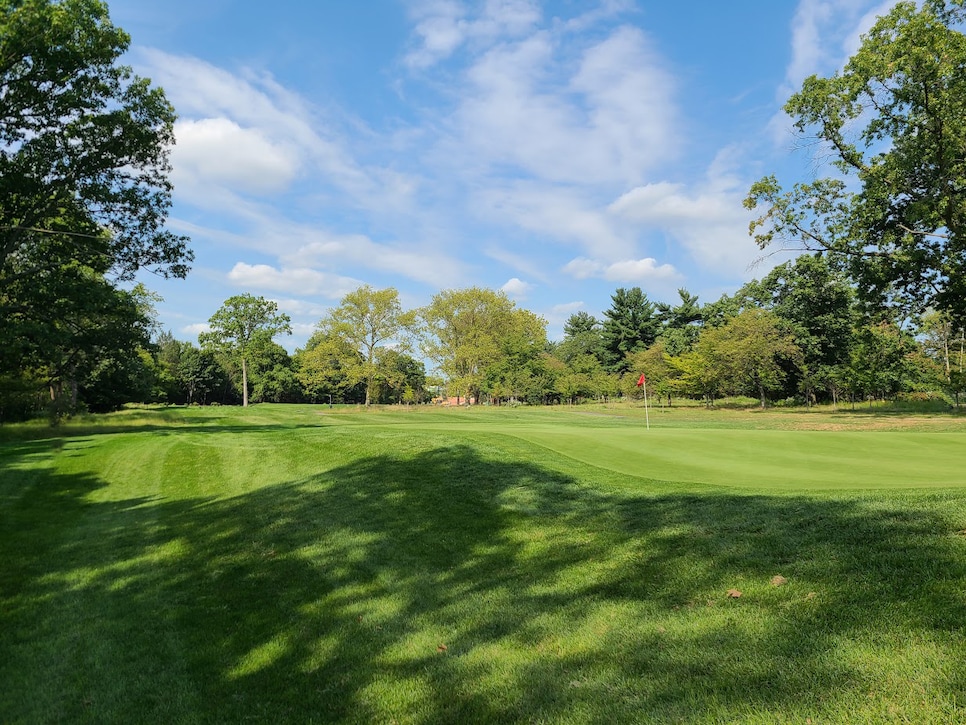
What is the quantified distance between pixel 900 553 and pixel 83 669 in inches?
249

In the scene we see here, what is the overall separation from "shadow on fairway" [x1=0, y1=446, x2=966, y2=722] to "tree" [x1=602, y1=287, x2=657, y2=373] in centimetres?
7214

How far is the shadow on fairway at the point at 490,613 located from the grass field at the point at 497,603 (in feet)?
0.07

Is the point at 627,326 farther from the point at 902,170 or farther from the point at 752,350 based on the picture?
the point at 902,170

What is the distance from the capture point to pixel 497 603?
15.1ft

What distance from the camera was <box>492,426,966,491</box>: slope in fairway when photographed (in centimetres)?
955

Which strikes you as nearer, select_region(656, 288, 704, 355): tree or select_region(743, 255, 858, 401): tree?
select_region(743, 255, 858, 401): tree

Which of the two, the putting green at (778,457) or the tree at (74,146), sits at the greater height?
the tree at (74,146)

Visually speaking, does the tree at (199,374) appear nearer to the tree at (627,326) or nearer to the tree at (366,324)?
the tree at (366,324)

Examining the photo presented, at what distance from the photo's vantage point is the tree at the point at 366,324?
55750mm

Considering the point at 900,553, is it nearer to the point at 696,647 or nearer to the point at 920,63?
the point at 696,647

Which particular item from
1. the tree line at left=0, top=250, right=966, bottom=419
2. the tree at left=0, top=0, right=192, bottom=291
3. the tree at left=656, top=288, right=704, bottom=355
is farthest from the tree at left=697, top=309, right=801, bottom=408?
the tree at left=0, top=0, right=192, bottom=291

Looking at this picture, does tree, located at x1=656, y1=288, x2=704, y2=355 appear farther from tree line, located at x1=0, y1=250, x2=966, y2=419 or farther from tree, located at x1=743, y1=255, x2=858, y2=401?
tree, located at x1=743, y1=255, x2=858, y2=401

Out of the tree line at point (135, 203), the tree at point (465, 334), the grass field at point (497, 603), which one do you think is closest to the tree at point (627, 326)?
the tree at point (465, 334)

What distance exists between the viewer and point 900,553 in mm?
4359
